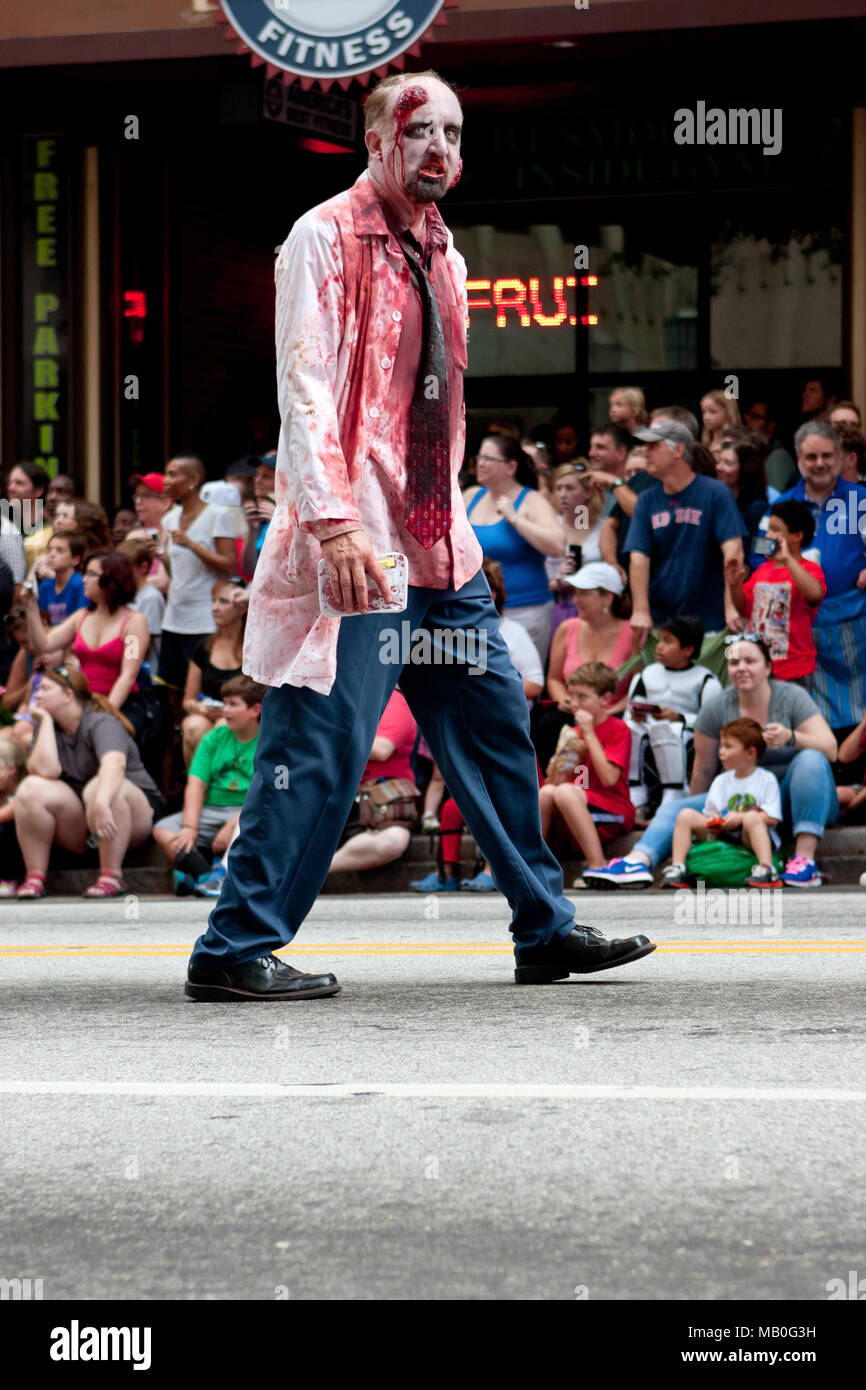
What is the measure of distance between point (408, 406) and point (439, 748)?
2.90 feet

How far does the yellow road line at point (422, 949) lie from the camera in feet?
22.1

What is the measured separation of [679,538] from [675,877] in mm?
2156

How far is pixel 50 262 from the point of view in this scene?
18141mm

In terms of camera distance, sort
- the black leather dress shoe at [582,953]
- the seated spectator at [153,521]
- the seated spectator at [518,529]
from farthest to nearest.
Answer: the seated spectator at [153,521]
the seated spectator at [518,529]
the black leather dress shoe at [582,953]

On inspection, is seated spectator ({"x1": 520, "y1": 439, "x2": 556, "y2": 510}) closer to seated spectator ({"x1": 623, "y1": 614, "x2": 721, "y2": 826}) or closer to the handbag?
seated spectator ({"x1": 623, "y1": 614, "x2": 721, "y2": 826})

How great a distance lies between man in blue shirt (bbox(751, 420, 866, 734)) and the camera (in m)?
11.1

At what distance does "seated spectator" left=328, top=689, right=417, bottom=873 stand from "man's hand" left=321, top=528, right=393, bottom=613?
20.2 ft

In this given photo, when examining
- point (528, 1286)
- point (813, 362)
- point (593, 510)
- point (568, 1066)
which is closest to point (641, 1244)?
point (528, 1286)

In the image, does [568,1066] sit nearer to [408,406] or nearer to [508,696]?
[508,696]

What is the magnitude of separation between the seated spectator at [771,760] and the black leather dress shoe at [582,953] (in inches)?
194

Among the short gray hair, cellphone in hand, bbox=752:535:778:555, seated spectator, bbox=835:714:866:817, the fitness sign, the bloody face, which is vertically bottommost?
seated spectator, bbox=835:714:866:817

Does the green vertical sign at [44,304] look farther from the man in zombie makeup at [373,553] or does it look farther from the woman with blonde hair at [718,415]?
the man in zombie makeup at [373,553]

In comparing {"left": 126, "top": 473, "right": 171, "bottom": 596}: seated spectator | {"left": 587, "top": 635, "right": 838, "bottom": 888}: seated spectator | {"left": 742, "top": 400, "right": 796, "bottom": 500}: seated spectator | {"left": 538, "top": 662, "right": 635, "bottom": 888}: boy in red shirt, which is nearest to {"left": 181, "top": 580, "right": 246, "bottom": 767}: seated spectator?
{"left": 126, "top": 473, "right": 171, "bottom": 596}: seated spectator

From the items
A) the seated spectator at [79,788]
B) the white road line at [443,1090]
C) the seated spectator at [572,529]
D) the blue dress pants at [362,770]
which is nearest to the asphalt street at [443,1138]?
the white road line at [443,1090]
